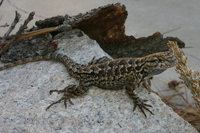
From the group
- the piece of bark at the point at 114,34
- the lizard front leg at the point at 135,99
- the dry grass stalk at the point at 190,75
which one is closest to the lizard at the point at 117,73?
the lizard front leg at the point at 135,99

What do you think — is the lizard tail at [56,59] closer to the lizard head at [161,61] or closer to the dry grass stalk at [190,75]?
the lizard head at [161,61]

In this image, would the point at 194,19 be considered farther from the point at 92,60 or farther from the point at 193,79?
the point at 193,79

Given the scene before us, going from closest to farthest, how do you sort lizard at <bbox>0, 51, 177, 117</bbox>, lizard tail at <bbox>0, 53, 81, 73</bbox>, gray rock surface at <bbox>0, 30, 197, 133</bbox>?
gray rock surface at <bbox>0, 30, 197, 133</bbox> < lizard at <bbox>0, 51, 177, 117</bbox> < lizard tail at <bbox>0, 53, 81, 73</bbox>

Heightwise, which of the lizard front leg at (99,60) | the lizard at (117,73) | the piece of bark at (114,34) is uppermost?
the piece of bark at (114,34)

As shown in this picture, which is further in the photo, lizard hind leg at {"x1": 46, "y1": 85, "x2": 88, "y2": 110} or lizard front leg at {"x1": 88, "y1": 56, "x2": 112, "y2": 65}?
lizard front leg at {"x1": 88, "y1": 56, "x2": 112, "y2": 65}

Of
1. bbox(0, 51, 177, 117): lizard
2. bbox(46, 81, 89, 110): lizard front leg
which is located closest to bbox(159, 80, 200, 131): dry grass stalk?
bbox(0, 51, 177, 117): lizard

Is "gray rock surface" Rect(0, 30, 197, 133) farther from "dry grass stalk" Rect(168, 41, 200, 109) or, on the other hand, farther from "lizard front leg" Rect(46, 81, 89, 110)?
"dry grass stalk" Rect(168, 41, 200, 109)

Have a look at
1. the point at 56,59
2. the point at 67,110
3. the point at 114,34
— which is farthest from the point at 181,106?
the point at 67,110

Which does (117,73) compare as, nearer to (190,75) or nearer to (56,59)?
(56,59)
